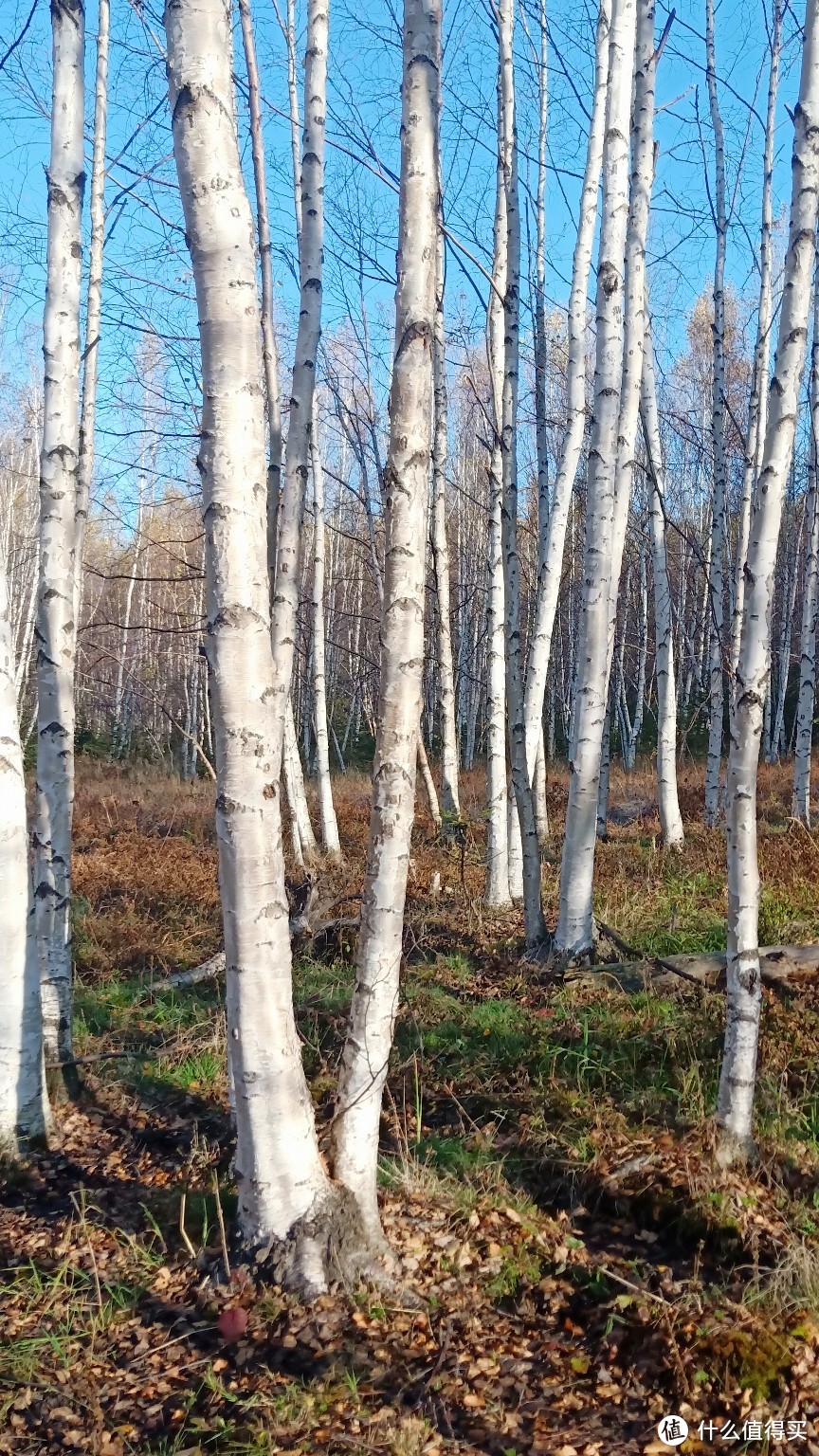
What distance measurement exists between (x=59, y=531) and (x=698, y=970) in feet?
14.0

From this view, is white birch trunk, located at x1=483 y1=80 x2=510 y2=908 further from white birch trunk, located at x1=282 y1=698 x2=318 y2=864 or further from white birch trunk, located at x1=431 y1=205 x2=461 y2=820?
white birch trunk, located at x1=431 y1=205 x2=461 y2=820

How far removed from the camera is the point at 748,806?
3.79 meters

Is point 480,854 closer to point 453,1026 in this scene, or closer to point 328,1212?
point 453,1026

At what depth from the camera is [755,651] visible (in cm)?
380

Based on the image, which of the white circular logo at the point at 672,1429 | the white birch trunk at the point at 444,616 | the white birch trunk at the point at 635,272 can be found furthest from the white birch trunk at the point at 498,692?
the white circular logo at the point at 672,1429

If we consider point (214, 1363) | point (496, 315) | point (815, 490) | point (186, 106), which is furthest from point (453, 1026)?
point (815, 490)

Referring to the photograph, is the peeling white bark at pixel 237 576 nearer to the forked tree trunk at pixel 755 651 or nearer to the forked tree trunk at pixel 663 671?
the forked tree trunk at pixel 755 651

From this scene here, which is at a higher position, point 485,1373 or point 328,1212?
point 328,1212

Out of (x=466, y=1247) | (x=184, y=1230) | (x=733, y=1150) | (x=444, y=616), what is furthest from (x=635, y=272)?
(x=184, y=1230)

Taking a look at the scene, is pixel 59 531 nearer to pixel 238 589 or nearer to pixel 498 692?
pixel 238 589

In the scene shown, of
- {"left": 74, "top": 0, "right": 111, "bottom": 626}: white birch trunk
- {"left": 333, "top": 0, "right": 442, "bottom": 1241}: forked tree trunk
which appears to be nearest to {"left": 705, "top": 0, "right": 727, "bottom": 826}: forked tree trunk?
{"left": 74, "top": 0, "right": 111, "bottom": 626}: white birch trunk

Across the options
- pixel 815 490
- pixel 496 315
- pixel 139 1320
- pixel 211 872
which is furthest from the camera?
pixel 815 490

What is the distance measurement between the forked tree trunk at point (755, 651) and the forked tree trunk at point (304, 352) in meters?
2.64

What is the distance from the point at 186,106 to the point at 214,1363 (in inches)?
154
